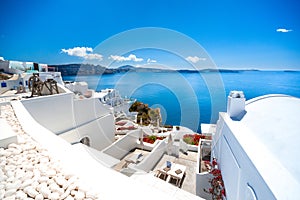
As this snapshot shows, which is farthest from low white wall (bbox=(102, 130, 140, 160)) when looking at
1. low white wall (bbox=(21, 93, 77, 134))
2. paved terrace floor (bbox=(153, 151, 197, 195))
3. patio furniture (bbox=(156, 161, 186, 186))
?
patio furniture (bbox=(156, 161, 186, 186))

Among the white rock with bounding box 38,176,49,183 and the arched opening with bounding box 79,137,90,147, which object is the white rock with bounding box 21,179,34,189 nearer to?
the white rock with bounding box 38,176,49,183

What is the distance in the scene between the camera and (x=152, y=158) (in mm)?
7891

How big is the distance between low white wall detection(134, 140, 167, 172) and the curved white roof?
178 inches

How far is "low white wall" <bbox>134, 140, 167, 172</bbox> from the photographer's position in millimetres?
6964

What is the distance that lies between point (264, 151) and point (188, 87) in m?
19.1

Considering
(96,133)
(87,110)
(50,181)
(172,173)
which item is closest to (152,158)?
(172,173)

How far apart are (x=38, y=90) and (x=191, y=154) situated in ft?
27.4

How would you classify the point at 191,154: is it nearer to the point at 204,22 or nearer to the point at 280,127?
the point at 280,127

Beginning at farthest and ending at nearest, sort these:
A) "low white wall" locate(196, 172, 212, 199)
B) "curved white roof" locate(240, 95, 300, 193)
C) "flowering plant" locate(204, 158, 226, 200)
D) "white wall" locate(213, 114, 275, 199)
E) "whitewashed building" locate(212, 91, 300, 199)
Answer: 1. "low white wall" locate(196, 172, 212, 199)
2. "flowering plant" locate(204, 158, 226, 200)
3. "curved white roof" locate(240, 95, 300, 193)
4. "white wall" locate(213, 114, 275, 199)
5. "whitewashed building" locate(212, 91, 300, 199)

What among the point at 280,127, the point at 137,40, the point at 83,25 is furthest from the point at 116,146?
the point at 83,25

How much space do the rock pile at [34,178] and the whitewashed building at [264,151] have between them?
2.09 m

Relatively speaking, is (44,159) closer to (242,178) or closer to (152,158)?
(242,178)

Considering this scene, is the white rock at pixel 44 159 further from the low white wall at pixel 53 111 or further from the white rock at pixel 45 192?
the low white wall at pixel 53 111

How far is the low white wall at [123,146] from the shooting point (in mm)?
8108
